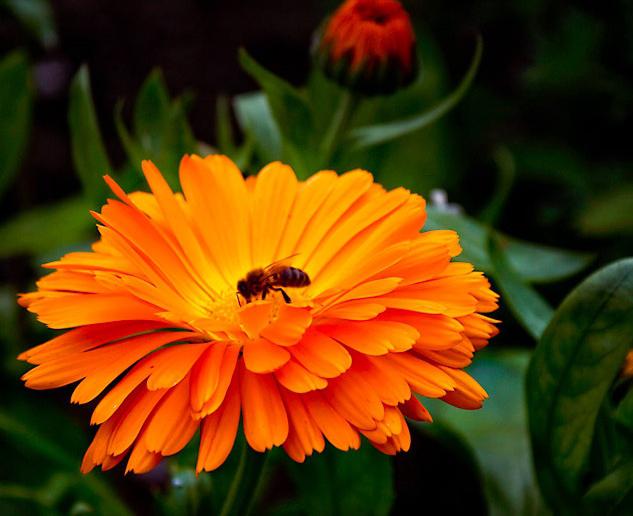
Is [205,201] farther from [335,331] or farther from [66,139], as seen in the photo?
[66,139]

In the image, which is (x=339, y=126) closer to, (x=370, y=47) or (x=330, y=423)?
(x=370, y=47)

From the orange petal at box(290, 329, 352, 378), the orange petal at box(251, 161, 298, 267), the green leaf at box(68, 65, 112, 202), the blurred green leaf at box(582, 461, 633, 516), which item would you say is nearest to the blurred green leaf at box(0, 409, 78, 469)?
the green leaf at box(68, 65, 112, 202)

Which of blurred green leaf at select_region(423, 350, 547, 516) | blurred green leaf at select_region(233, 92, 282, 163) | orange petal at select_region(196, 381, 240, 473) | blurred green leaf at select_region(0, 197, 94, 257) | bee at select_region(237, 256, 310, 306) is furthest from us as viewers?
blurred green leaf at select_region(0, 197, 94, 257)

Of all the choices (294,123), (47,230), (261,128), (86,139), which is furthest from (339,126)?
(47,230)

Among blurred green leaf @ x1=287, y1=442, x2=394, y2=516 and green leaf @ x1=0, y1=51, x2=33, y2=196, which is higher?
green leaf @ x1=0, y1=51, x2=33, y2=196

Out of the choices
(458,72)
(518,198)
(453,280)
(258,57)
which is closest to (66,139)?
(258,57)

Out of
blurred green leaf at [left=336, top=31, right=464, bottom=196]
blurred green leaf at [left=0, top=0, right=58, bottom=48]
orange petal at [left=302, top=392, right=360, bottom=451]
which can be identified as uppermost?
orange petal at [left=302, top=392, right=360, bottom=451]

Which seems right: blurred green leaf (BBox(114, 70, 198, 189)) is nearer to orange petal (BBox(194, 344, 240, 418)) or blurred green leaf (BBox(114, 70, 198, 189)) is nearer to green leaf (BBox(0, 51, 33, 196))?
green leaf (BBox(0, 51, 33, 196))
